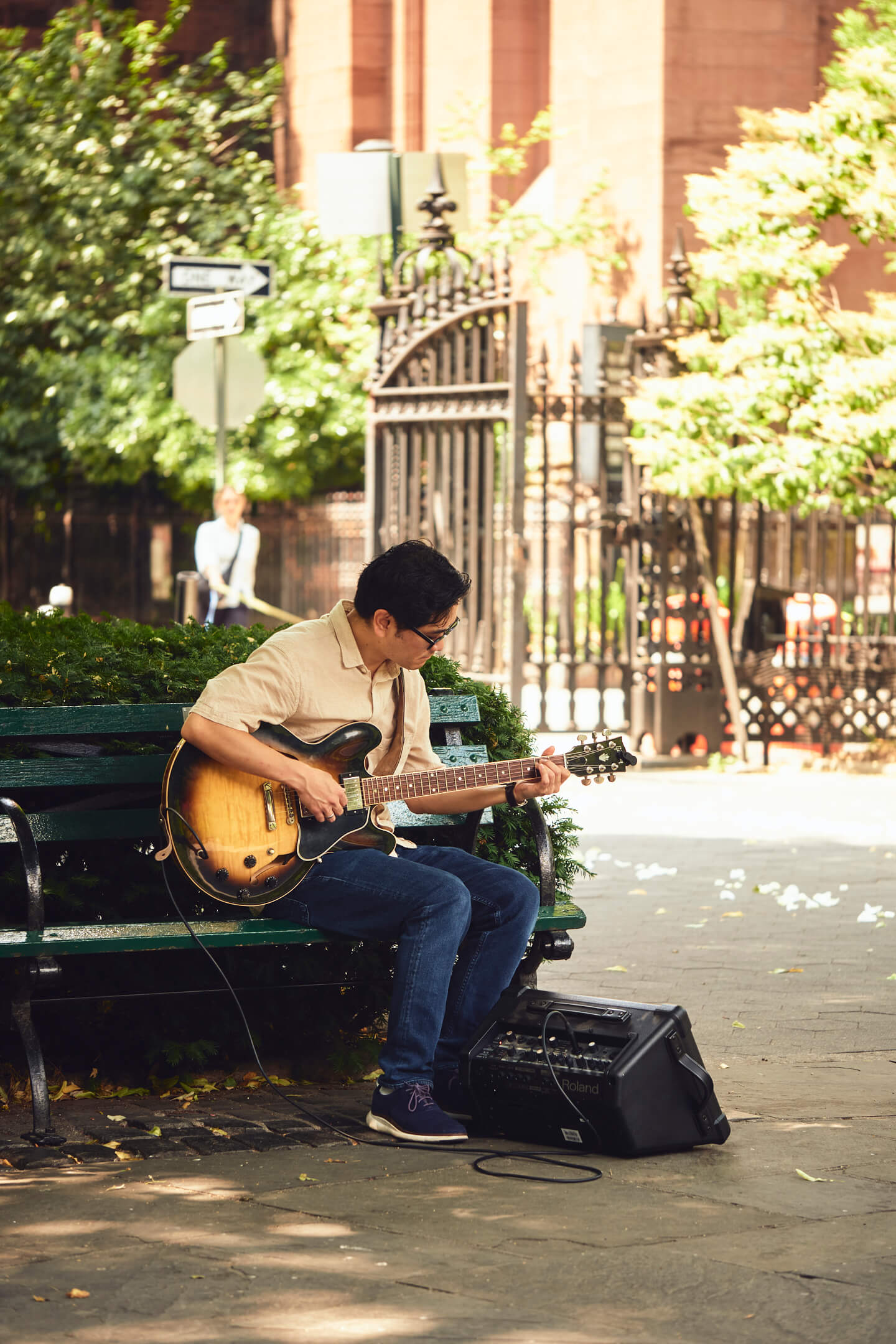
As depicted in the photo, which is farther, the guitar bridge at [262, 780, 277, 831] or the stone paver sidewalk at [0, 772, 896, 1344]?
the guitar bridge at [262, 780, 277, 831]

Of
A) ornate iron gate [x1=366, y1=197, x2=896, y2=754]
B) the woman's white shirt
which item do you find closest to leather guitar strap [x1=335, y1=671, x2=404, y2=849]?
ornate iron gate [x1=366, y1=197, x2=896, y2=754]

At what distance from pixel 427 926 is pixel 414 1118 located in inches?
19.2

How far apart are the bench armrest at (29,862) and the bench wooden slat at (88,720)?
0.90 ft

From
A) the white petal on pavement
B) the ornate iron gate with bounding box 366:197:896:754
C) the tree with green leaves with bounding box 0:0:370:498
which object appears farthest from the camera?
the tree with green leaves with bounding box 0:0:370:498

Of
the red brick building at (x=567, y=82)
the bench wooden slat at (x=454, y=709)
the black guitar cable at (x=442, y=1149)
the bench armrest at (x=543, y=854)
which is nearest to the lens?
the black guitar cable at (x=442, y=1149)

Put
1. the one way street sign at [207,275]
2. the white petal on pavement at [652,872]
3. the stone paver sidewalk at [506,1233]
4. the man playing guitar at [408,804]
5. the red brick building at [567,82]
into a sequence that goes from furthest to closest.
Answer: the red brick building at [567,82] < the one way street sign at [207,275] < the white petal on pavement at [652,872] < the man playing guitar at [408,804] < the stone paver sidewalk at [506,1233]

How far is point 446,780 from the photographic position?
5281 millimetres

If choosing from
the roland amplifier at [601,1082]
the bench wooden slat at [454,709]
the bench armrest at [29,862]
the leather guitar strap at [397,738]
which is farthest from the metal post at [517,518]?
the bench armrest at [29,862]

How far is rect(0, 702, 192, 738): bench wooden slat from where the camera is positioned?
5230mm

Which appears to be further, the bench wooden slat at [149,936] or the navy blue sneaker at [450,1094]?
the navy blue sneaker at [450,1094]

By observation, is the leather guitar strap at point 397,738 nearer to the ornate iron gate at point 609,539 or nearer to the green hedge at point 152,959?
the green hedge at point 152,959

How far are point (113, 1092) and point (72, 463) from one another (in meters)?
21.8

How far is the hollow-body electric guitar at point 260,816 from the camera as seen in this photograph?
506 cm

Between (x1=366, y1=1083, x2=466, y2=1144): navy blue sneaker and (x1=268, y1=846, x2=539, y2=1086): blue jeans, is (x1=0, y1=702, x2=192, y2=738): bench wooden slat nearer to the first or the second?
(x1=268, y1=846, x2=539, y2=1086): blue jeans
